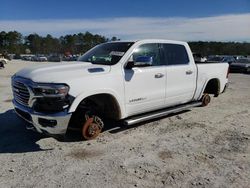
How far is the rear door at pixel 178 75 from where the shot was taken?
674cm

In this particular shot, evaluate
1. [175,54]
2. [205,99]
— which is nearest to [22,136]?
[175,54]

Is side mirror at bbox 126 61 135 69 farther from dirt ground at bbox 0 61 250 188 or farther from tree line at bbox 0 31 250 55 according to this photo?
tree line at bbox 0 31 250 55

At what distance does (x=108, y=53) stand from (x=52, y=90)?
183 centimetres

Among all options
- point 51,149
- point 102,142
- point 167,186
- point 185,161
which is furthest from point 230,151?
point 51,149

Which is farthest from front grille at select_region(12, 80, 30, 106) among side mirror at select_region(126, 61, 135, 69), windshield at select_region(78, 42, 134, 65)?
side mirror at select_region(126, 61, 135, 69)

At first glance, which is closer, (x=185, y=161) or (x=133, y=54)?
(x=185, y=161)

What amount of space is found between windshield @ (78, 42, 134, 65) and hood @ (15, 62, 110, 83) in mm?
413

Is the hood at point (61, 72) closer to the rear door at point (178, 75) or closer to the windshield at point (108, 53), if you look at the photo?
the windshield at point (108, 53)

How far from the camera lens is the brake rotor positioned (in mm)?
5422

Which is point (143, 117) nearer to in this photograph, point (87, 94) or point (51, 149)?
point (87, 94)

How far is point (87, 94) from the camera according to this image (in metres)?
5.11

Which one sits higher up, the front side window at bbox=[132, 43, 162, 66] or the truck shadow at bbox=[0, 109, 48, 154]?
the front side window at bbox=[132, 43, 162, 66]

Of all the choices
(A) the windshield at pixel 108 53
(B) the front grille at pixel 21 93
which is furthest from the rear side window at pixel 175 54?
(B) the front grille at pixel 21 93

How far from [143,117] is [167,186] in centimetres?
237
